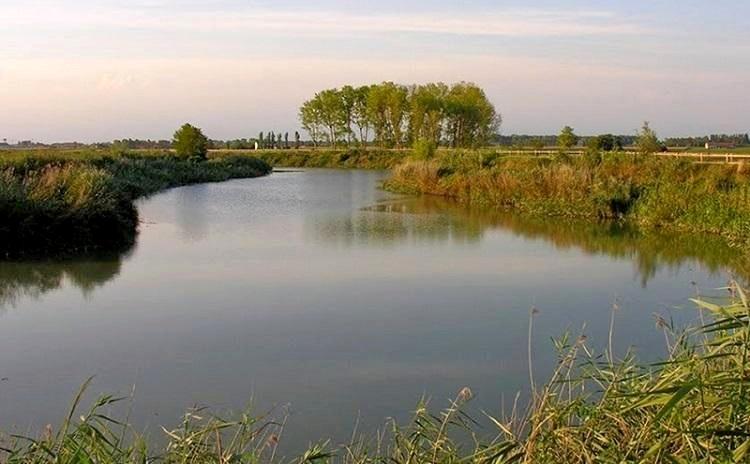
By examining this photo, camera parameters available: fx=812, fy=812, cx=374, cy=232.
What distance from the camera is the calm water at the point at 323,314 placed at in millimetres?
4867

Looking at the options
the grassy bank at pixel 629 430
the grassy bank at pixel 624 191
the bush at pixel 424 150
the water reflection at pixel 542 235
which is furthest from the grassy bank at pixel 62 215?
the bush at pixel 424 150

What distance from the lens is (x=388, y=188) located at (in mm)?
25688

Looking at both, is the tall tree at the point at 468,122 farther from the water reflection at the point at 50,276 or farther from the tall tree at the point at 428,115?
the water reflection at the point at 50,276

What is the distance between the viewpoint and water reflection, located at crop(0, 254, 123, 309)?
311 inches

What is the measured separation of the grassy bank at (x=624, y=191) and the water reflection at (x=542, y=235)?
603 mm

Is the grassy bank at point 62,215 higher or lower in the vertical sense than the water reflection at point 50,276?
higher

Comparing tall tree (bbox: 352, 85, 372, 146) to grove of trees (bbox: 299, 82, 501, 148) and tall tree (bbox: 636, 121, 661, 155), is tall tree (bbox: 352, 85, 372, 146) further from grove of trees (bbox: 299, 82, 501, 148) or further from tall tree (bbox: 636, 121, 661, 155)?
tall tree (bbox: 636, 121, 661, 155)

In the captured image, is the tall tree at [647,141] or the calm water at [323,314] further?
the tall tree at [647,141]

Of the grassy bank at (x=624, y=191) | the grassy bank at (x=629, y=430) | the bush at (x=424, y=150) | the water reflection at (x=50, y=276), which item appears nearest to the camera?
the grassy bank at (x=629, y=430)

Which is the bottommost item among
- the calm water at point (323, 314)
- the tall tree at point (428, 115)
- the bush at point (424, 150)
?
the calm water at point (323, 314)

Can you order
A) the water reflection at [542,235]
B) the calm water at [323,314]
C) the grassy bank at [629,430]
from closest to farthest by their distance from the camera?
1. the grassy bank at [629,430]
2. the calm water at [323,314]
3. the water reflection at [542,235]

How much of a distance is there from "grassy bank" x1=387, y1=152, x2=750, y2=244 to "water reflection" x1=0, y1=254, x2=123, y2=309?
8.76 metres

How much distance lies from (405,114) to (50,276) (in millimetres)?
39248

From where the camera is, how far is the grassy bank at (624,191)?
44.1ft
